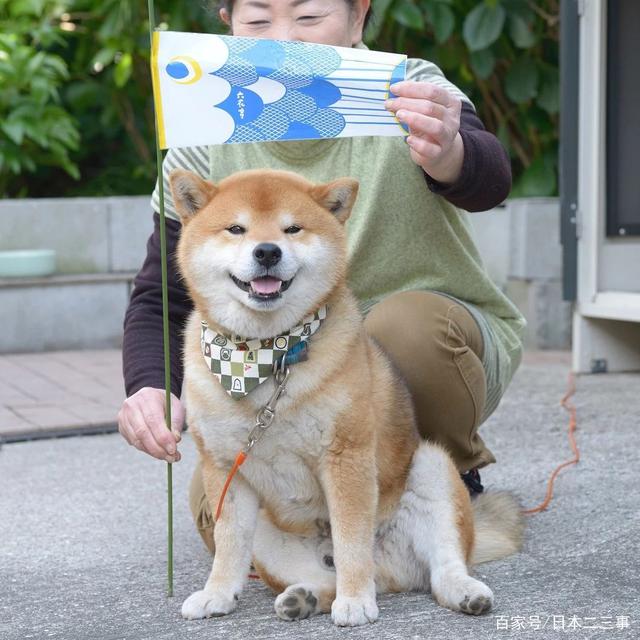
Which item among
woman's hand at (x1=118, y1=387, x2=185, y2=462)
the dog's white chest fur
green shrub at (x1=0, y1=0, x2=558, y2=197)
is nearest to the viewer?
the dog's white chest fur

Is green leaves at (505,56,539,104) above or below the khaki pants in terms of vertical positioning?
above

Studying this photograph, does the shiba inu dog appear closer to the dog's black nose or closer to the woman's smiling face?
the dog's black nose

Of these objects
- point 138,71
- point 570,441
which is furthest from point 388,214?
point 138,71

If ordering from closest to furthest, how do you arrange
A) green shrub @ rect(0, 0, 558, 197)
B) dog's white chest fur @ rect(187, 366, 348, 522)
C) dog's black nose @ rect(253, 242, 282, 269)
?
dog's black nose @ rect(253, 242, 282, 269), dog's white chest fur @ rect(187, 366, 348, 522), green shrub @ rect(0, 0, 558, 197)

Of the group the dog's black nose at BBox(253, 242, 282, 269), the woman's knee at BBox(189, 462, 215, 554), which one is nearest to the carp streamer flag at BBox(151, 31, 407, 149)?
the dog's black nose at BBox(253, 242, 282, 269)

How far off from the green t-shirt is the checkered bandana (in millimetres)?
448

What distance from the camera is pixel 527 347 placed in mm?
5625

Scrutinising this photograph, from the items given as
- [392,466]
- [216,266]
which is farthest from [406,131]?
[392,466]

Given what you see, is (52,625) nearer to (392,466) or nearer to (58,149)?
(392,466)

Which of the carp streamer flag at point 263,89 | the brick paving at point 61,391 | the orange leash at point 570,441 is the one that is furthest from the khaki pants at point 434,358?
the brick paving at point 61,391

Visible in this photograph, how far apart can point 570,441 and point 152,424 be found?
1.90 metres

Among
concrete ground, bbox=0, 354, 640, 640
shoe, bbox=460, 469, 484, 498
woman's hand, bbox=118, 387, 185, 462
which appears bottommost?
concrete ground, bbox=0, 354, 640, 640

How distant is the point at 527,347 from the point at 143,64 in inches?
109

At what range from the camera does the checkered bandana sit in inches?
81.8
